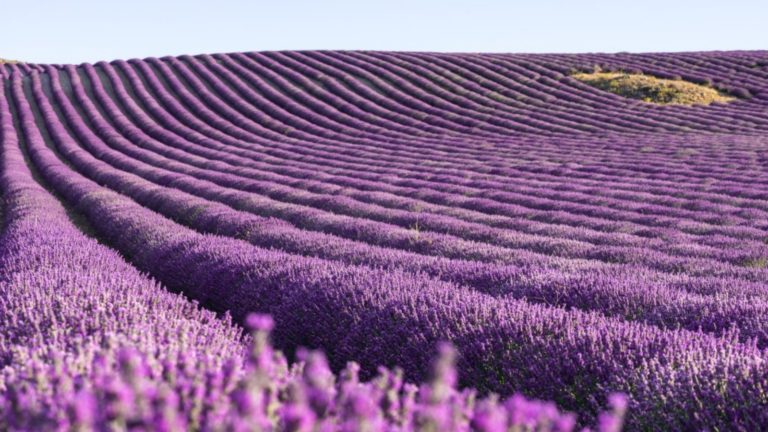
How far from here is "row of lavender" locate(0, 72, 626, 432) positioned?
3.11ft

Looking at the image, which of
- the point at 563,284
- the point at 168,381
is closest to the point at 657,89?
the point at 563,284

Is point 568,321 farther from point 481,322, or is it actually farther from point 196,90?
point 196,90

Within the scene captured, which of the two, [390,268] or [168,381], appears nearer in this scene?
[168,381]

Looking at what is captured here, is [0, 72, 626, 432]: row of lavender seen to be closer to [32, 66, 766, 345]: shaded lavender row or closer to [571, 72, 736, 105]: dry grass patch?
[32, 66, 766, 345]: shaded lavender row

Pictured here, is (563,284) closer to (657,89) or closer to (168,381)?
(168,381)

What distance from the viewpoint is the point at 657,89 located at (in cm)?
2914

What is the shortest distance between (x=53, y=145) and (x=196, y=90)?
395 inches

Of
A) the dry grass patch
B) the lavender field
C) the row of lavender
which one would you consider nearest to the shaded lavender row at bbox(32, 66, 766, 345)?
the lavender field

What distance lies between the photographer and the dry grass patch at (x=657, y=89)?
92.6 ft

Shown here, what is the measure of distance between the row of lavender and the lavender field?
0.04 ft

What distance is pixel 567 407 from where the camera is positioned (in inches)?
118

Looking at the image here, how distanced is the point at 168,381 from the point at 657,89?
102 ft

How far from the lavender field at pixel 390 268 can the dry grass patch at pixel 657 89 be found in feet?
3.76

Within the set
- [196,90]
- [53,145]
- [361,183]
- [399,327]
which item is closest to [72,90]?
[196,90]
